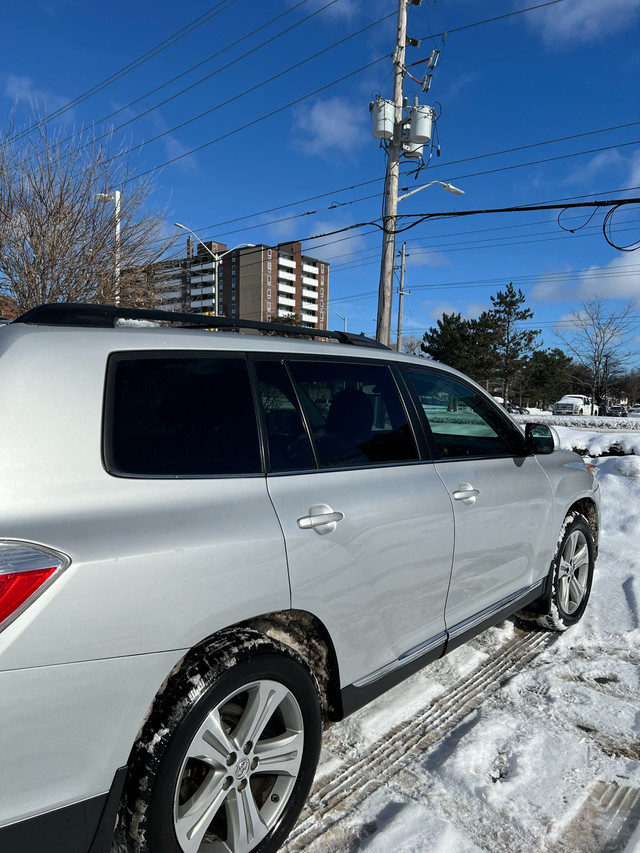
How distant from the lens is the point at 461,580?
283 cm

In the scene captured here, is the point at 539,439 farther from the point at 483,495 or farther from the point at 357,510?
the point at 357,510

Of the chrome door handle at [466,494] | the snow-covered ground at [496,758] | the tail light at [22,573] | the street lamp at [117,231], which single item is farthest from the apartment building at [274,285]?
the tail light at [22,573]

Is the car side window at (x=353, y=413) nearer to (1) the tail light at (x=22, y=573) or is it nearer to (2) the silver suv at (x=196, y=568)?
(2) the silver suv at (x=196, y=568)

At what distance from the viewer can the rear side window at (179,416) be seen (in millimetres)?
1721

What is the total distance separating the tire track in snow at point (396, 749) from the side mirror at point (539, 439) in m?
1.31

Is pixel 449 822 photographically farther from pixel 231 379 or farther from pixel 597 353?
pixel 597 353

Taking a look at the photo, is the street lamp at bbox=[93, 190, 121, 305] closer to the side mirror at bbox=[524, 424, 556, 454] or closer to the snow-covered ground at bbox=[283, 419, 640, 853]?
the side mirror at bbox=[524, 424, 556, 454]

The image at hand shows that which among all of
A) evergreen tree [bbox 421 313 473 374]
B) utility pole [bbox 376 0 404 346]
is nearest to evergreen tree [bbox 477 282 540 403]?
evergreen tree [bbox 421 313 473 374]

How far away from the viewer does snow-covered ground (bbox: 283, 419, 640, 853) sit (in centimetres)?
219

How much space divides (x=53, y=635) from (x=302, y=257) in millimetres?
131729

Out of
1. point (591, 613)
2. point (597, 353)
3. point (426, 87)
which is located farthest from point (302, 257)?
point (591, 613)

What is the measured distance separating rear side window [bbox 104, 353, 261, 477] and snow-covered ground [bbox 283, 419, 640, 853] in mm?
1452

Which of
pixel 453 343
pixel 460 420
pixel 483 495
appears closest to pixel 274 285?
pixel 453 343

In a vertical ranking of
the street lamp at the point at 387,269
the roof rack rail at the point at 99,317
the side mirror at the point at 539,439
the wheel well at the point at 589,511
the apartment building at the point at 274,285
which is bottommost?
A: the wheel well at the point at 589,511
